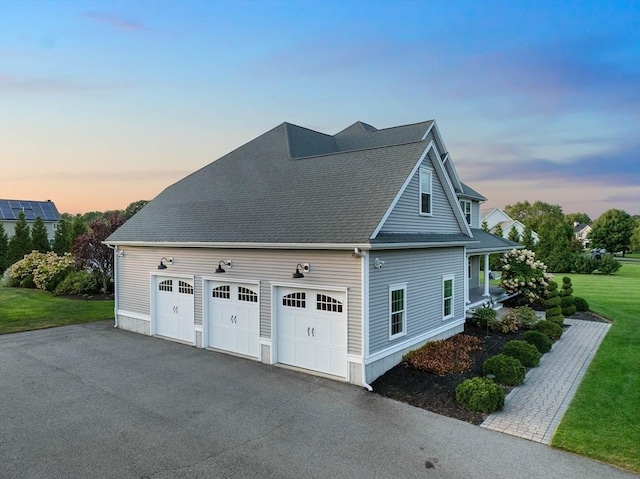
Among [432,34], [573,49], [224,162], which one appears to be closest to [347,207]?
[224,162]

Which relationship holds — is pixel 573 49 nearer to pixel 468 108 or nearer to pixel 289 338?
pixel 468 108

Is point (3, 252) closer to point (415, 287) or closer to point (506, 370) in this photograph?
point (415, 287)

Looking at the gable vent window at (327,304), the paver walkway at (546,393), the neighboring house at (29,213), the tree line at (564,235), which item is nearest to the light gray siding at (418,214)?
the gable vent window at (327,304)

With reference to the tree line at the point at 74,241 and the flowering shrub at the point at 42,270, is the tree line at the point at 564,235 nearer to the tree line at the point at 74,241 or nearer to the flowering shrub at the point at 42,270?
the tree line at the point at 74,241

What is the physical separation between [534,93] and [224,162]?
50.9 feet

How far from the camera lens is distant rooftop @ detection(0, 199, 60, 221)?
52.9 meters

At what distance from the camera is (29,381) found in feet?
32.9

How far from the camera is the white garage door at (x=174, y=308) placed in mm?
13773

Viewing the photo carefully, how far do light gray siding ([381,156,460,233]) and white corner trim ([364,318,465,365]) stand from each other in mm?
3240

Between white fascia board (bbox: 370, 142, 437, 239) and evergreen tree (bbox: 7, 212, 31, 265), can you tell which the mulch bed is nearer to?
white fascia board (bbox: 370, 142, 437, 239)

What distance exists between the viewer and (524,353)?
1120cm

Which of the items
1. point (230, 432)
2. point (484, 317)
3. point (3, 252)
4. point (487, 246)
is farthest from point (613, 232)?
point (3, 252)

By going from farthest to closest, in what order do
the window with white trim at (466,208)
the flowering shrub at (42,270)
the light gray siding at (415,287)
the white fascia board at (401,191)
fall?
the flowering shrub at (42,270)
the window with white trim at (466,208)
the light gray siding at (415,287)
the white fascia board at (401,191)

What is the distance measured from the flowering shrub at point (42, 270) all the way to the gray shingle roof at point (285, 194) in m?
13.7
